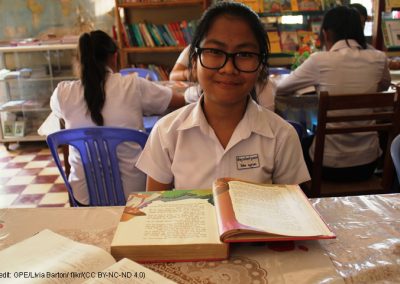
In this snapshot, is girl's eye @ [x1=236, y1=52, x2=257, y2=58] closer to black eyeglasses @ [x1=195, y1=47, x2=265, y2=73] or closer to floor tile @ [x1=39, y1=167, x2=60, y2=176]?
black eyeglasses @ [x1=195, y1=47, x2=265, y2=73]

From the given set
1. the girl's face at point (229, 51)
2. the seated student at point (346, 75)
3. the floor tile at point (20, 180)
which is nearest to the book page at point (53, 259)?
the girl's face at point (229, 51)

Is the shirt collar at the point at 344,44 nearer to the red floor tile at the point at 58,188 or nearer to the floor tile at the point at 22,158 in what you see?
the red floor tile at the point at 58,188

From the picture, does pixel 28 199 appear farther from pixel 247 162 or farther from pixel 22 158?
pixel 247 162

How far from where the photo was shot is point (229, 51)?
104 centimetres

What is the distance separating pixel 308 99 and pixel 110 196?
115 cm

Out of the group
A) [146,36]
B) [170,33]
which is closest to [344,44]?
[170,33]

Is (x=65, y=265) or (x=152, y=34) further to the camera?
(x=152, y=34)

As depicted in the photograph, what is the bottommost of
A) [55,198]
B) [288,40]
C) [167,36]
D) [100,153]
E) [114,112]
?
[55,198]

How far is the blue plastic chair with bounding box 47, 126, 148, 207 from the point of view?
1.44m

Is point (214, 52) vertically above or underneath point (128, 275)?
above

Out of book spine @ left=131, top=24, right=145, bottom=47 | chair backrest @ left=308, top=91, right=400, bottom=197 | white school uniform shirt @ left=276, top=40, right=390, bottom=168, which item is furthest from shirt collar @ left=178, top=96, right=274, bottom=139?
book spine @ left=131, top=24, right=145, bottom=47

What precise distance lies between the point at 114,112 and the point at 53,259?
113 centimetres

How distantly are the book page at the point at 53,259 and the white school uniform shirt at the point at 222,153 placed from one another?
17.0 inches

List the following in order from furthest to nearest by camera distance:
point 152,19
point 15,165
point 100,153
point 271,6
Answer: point 152,19 → point 271,6 → point 15,165 → point 100,153
